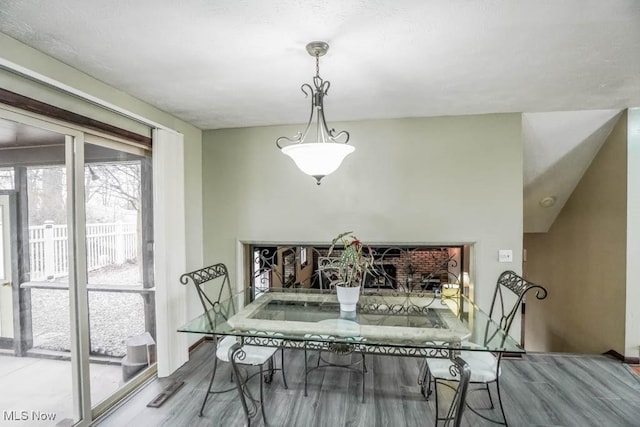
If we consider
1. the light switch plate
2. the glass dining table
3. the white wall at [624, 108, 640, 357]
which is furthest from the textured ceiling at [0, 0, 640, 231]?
the glass dining table

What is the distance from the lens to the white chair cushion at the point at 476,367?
6.70 feet

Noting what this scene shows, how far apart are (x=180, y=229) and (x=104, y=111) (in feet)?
3.85

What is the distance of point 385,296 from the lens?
284 centimetres

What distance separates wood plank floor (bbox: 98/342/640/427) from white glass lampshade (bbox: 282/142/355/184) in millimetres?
1797

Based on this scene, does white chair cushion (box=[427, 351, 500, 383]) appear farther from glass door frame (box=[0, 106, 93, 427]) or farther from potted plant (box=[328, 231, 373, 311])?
glass door frame (box=[0, 106, 93, 427])

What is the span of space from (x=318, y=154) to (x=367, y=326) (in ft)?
3.93

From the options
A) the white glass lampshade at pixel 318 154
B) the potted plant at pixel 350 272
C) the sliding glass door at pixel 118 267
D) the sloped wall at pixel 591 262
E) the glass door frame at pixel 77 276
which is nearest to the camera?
the white glass lampshade at pixel 318 154

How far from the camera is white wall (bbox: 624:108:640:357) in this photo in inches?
117

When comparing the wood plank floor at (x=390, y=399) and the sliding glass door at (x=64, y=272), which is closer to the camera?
the sliding glass door at (x=64, y=272)

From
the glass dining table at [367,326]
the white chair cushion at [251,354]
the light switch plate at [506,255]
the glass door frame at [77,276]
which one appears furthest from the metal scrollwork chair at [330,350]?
the light switch plate at [506,255]

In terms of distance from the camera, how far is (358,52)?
1.90m

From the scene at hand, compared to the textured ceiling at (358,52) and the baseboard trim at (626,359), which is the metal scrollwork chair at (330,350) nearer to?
the textured ceiling at (358,52)

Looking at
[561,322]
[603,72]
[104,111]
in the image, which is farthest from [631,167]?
[104,111]

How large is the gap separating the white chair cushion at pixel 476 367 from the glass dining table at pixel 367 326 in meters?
0.12
